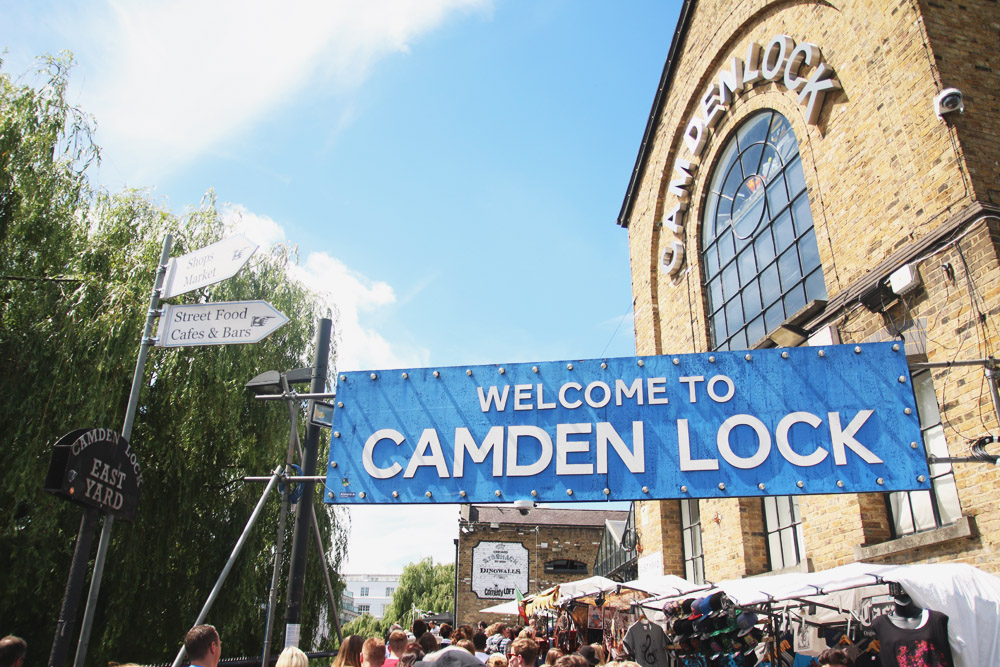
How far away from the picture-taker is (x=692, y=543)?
12.4 metres

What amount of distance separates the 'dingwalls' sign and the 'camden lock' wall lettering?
5839 millimetres

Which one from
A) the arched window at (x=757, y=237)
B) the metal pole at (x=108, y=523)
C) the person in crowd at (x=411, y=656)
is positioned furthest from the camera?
the arched window at (x=757, y=237)

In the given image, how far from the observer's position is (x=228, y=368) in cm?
991

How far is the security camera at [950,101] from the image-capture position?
269 inches

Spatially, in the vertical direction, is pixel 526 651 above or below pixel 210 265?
below

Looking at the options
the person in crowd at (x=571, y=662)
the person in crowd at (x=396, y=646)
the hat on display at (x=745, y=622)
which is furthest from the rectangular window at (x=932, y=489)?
the person in crowd at (x=396, y=646)

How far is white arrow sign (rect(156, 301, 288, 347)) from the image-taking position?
5.50 metres

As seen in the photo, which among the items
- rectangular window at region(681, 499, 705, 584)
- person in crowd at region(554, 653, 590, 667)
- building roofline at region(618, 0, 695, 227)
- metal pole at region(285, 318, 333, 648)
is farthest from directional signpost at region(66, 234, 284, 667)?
building roofline at region(618, 0, 695, 227)

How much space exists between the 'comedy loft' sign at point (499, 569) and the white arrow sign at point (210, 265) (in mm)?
25314

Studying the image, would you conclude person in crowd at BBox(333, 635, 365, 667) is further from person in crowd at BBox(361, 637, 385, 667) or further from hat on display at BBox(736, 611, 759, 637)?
hat on display at BBox(736, 611, 759, 637)

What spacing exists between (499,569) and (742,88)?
23258mm

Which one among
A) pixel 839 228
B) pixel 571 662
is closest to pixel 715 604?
pixel 571 662

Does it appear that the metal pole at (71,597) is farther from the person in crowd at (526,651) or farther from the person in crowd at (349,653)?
the person in crowd at (526,651)

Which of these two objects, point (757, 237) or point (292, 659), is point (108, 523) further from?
point (757, 237)
